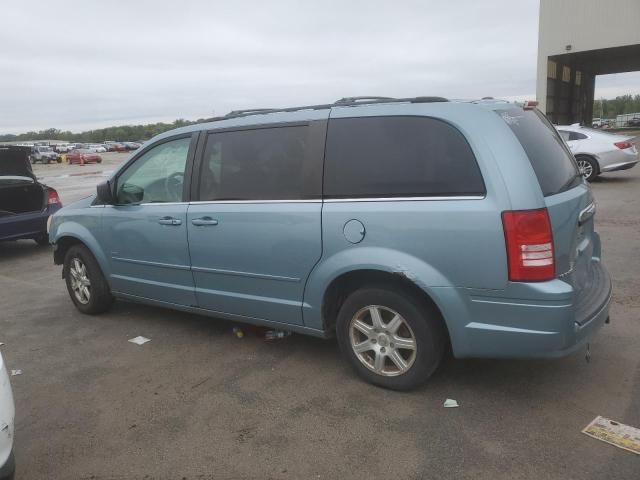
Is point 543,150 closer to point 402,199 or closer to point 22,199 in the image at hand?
point 402,199

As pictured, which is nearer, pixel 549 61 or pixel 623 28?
pixel 623 28

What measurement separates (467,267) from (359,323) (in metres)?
0.86


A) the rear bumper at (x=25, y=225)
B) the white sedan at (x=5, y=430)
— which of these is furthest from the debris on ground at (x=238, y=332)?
the rear bumper at (x=25, y=225)

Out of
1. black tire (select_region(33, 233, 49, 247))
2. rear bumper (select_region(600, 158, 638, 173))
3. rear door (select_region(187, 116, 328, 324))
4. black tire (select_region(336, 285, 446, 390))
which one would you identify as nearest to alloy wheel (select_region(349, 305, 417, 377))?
black tire (select_region(336, 285, 446, 390))

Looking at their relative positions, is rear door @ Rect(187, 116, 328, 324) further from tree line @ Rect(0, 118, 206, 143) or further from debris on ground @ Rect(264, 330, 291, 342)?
tree line @ Rect(0, 118, 206, 143)

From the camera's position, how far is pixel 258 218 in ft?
12.7

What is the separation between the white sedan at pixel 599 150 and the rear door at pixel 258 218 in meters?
11.4

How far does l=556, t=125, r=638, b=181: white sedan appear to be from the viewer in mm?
13336

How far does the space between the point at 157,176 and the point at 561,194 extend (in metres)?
3.16

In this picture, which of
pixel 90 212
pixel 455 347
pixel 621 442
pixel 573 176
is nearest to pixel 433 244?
pixel 455 347

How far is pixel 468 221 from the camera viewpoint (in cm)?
304

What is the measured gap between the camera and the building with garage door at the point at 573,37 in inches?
956

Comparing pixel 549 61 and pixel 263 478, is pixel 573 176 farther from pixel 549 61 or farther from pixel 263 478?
pixel 549 61

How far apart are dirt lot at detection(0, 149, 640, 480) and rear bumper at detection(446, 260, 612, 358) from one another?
1.35 feet
